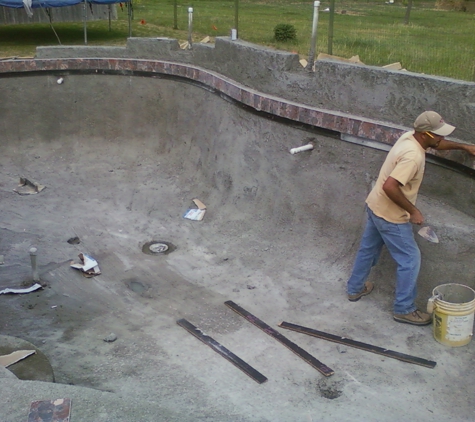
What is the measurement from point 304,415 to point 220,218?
420cm

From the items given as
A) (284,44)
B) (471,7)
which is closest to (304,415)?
(284,44)

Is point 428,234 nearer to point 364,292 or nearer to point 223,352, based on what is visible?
point 364,292

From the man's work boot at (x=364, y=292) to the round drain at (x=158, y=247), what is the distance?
2792 millimetres

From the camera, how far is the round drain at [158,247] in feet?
25.4

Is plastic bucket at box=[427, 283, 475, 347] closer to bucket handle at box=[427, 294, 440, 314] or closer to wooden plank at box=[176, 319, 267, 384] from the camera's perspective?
bucket handle at box=[427, 294, 440, 314]

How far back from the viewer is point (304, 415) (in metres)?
4.50

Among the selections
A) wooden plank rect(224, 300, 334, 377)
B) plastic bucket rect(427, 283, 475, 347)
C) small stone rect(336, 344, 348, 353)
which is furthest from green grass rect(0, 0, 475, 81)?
wooden plank rect(224, 300, 334, 377)

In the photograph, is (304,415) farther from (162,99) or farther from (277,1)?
(277,1)

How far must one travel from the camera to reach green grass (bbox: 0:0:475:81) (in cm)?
768

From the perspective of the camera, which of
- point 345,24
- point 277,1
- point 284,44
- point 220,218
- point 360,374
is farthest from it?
point 277,1

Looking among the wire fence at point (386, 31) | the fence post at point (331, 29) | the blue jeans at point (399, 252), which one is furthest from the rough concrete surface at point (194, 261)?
the wire fence at point (386, 31)

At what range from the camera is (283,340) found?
5.53m

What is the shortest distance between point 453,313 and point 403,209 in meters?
1.05

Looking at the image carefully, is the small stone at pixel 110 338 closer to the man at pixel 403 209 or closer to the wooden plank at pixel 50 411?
the wooden plank at pixel 50 411
